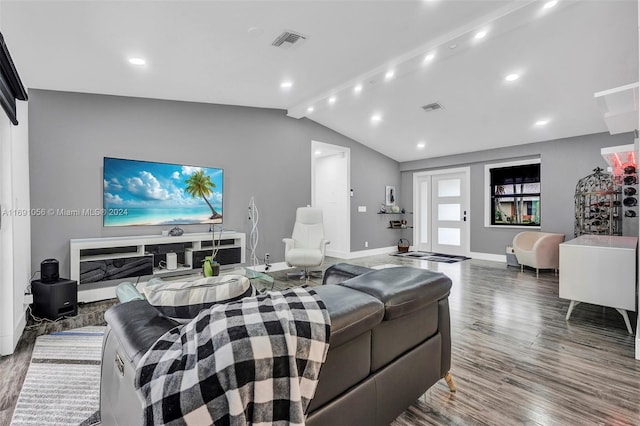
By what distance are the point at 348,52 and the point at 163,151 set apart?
277 centimetres

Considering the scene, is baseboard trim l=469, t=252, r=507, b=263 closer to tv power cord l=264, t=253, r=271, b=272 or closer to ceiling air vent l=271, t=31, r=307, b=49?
tv power cord l=264, t=253, r=271, b=272

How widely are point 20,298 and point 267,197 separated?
129 inches

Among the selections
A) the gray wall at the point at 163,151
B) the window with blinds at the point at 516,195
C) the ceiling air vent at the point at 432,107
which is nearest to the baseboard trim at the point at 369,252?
the gray wall at the point at 163,151

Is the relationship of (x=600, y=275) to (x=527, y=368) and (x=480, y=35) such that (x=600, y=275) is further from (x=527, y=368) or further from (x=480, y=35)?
(x=480, y=35)

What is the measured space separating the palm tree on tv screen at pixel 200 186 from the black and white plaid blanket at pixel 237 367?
3.86m

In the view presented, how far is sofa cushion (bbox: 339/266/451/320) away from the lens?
1312 millimetres

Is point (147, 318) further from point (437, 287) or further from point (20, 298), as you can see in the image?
point (20, 298)

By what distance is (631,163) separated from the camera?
383 cm

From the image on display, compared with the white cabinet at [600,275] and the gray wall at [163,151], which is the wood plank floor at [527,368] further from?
the gray wall at [163,151]

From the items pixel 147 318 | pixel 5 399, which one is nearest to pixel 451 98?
pixel 147 318

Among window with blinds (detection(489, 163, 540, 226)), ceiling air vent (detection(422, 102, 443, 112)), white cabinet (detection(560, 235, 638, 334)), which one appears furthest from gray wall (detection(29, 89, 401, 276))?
white cabinet (detection(560, 235, 638, 334))

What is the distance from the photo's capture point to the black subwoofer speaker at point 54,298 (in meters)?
3.02

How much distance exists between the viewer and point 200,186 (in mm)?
4582

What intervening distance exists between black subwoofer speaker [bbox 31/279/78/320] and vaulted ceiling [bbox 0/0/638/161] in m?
2.09
